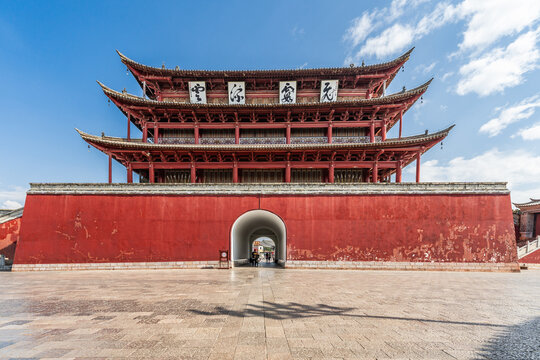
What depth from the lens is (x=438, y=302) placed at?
6328 millimetres

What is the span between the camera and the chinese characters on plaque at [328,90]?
1800 centimetres

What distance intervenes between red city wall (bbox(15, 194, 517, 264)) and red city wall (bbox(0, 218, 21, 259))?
4343 millimetres

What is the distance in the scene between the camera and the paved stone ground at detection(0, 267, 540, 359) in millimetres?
3555

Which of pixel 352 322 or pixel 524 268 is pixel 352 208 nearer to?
pixel 352 322

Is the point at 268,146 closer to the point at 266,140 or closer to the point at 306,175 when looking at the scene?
the point at 266,140

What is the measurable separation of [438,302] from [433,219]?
8.84 meters

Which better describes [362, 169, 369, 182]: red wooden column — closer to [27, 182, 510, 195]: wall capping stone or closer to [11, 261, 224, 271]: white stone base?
[27, 182, 510, 195]: wall capping stone

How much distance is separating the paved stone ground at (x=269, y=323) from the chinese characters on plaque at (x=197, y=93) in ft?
47.4

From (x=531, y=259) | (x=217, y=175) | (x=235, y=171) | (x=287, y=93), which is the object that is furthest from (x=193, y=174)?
(x=531, y=259)

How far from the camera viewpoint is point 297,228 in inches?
546

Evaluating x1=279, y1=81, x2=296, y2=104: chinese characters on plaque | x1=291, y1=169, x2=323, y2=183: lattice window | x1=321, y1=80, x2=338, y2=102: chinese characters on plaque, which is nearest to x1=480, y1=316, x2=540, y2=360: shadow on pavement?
x1=291, y1=169, x2=323, y2=183: lattice window

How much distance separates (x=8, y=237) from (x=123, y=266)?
989 centimetres

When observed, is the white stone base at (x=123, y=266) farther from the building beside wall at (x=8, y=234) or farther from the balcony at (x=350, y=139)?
the balcony at (x=350, y=139)

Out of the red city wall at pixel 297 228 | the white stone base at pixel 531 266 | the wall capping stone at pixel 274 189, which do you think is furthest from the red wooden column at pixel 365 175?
the white stone base at pixel 531 266
